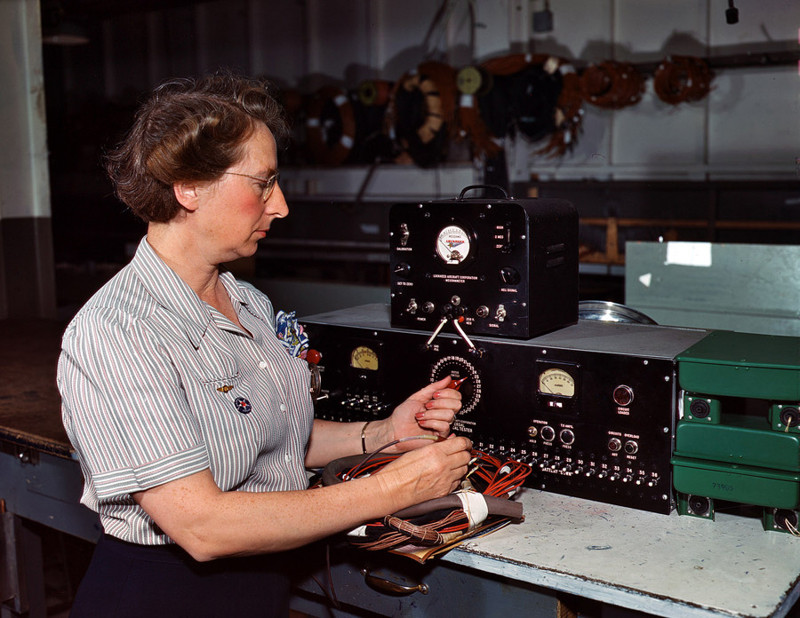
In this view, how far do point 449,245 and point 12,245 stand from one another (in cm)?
318

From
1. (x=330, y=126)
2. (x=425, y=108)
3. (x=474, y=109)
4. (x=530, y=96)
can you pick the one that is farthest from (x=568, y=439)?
(x=330, y=126)

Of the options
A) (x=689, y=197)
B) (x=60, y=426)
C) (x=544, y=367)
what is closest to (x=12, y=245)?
(x=60, y=426)

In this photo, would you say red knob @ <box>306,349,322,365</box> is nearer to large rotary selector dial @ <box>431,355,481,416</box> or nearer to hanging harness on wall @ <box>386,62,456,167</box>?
large rotary selector dial @ <box>431,355,481,416</box>

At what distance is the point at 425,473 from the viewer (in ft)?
4.40

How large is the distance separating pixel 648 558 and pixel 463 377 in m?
0.51

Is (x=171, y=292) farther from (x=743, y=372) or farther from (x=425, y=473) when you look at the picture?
(x=743, y=372)

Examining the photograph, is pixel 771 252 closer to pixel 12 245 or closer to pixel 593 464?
pixel 593 464

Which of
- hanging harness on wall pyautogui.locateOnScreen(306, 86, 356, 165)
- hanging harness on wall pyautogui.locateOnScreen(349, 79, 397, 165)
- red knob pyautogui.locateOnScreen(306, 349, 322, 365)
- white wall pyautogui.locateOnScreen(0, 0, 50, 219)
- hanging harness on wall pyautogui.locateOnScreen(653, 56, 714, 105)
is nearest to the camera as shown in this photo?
red knob pyautogui.locateOnScreen(306, 349, 322, 365)

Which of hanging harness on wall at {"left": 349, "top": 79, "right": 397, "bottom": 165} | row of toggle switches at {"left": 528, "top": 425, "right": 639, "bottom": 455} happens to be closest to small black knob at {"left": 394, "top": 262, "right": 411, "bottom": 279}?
row of toggle switches at {"left": 528, "top": 425, "right": 639, "bottom": 455}

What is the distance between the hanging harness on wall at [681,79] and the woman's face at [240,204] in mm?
4999

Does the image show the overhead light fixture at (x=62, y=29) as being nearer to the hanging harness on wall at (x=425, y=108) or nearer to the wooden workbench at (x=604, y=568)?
the hanging harness on wall at (x=425, y=108)

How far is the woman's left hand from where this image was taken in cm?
153

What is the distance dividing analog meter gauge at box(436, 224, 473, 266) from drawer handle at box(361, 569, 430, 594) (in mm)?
633

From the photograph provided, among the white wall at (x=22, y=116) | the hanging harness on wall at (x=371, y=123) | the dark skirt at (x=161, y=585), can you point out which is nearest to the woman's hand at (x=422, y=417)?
the dark skirt at (x=161, y=585)
